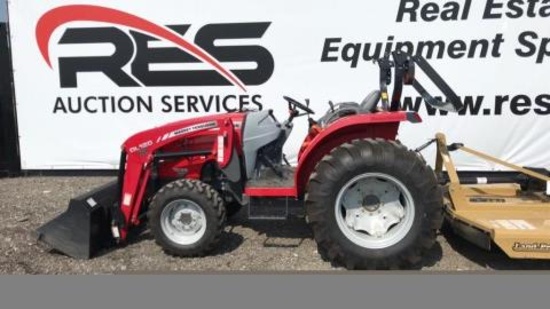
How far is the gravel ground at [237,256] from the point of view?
133 inches

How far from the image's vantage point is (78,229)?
Answer: 350 cm

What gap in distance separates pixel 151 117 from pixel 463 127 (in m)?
3.78

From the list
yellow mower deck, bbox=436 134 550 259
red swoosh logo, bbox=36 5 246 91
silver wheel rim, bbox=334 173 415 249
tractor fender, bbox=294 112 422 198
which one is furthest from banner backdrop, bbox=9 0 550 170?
silver wheel rim, bbox=334 173 415 249

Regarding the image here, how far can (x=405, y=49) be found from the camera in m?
5.34

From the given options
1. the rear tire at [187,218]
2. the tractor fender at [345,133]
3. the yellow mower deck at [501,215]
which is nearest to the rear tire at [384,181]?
the tractor fender at [345,133]

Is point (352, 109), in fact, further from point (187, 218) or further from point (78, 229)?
point (78, 229)

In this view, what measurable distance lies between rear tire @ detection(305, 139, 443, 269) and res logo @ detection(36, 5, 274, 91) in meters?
2.69

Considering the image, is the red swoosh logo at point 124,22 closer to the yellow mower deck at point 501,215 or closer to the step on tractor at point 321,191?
the step on tractor at point 321,191

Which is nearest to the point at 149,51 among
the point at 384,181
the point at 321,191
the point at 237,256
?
the point at 237,256

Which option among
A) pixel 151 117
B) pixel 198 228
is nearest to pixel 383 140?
pixel 198 228

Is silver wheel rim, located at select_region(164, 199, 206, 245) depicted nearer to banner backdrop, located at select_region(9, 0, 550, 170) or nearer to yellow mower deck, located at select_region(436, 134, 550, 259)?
yellow mower deck, located at select_region(436, 134, 550, 259)

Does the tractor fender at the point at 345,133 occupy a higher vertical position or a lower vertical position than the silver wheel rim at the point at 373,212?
higher

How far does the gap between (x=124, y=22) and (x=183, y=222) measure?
3.25 meters

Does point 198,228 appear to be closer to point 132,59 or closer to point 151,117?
point 151,117
